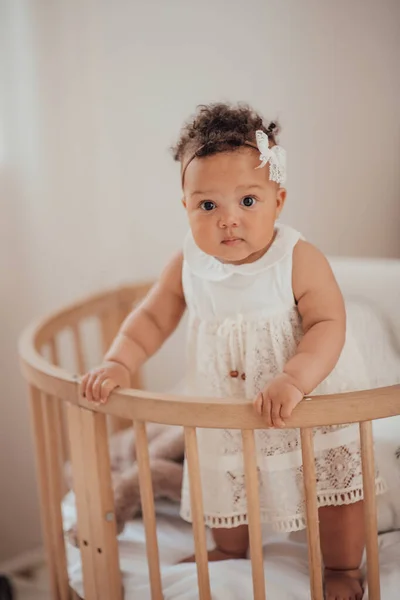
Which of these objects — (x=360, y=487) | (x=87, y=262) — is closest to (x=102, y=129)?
(x=87, y=262)

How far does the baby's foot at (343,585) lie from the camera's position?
0.99m

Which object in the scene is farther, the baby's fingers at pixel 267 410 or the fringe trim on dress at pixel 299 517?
the fringe trim on dress at pixel 299 517

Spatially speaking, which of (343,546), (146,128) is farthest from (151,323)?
(146,128)

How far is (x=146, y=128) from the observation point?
1.59 metres

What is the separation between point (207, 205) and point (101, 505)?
43 cm

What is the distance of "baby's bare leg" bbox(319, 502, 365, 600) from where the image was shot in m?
1.00

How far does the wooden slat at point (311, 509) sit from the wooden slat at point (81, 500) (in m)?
0.32

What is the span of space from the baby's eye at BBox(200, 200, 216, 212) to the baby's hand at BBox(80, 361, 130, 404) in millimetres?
250

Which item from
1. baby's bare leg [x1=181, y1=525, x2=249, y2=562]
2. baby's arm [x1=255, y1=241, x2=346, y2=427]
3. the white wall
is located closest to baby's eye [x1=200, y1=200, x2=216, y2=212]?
baby's arm [x1=255, y1=241, x2=346, y2=427]

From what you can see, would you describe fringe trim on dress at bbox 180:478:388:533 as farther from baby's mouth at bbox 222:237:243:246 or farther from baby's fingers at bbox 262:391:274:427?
baby's mouth at bbox 222:237:243:246

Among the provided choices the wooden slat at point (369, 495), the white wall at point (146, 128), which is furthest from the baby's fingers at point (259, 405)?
the white wall at point (146, 128)

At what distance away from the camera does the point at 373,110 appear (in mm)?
1407

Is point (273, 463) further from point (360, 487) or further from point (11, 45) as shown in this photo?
point (11, 45)

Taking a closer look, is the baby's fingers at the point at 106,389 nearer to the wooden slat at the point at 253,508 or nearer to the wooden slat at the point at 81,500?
the wooden slat at the point at 81,500
